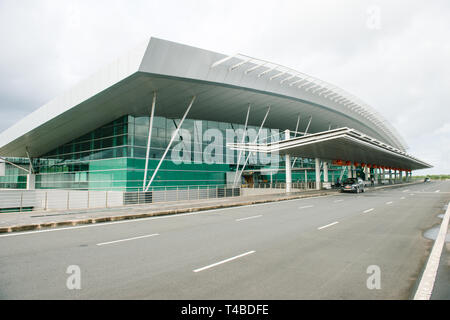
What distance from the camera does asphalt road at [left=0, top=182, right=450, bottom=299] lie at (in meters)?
4.15

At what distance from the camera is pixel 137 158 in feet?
91.0

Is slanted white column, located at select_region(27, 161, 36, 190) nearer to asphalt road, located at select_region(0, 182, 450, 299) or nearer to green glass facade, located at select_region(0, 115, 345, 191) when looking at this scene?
green glass facade, located at select_region(0, 115, 345, 191)

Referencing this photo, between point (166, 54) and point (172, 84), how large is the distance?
3404mm

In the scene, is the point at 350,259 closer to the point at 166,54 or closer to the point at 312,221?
the point at 312,221

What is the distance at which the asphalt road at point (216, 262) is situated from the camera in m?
4.15

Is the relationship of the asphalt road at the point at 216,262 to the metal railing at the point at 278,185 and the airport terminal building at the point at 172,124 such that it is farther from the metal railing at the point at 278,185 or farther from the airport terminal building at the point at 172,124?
the metal railing at the point at 278,185

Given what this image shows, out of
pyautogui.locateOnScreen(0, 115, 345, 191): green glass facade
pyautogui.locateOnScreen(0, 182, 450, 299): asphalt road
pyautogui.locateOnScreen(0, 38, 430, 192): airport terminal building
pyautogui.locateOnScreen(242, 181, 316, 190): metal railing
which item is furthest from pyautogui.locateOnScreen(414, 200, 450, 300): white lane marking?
pyautogui.locateOnScreen(242, 181, 316, 190): metal railing

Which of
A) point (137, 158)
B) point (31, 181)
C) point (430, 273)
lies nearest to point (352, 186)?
point (137, 158)

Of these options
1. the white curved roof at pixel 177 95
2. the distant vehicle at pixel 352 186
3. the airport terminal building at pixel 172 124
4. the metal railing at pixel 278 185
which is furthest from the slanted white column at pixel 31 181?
the distant vehicle at pixel 352 186

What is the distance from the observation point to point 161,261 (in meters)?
5.77

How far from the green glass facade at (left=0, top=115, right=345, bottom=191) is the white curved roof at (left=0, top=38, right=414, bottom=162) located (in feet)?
4.11

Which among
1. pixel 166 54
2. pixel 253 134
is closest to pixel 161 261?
pixel 166 54

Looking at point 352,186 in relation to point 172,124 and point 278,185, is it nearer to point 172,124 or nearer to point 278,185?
point 278,185

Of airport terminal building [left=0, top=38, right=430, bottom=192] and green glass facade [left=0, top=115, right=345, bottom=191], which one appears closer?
airport terminal building [left=0, top=38, right=430, bottom=192]
